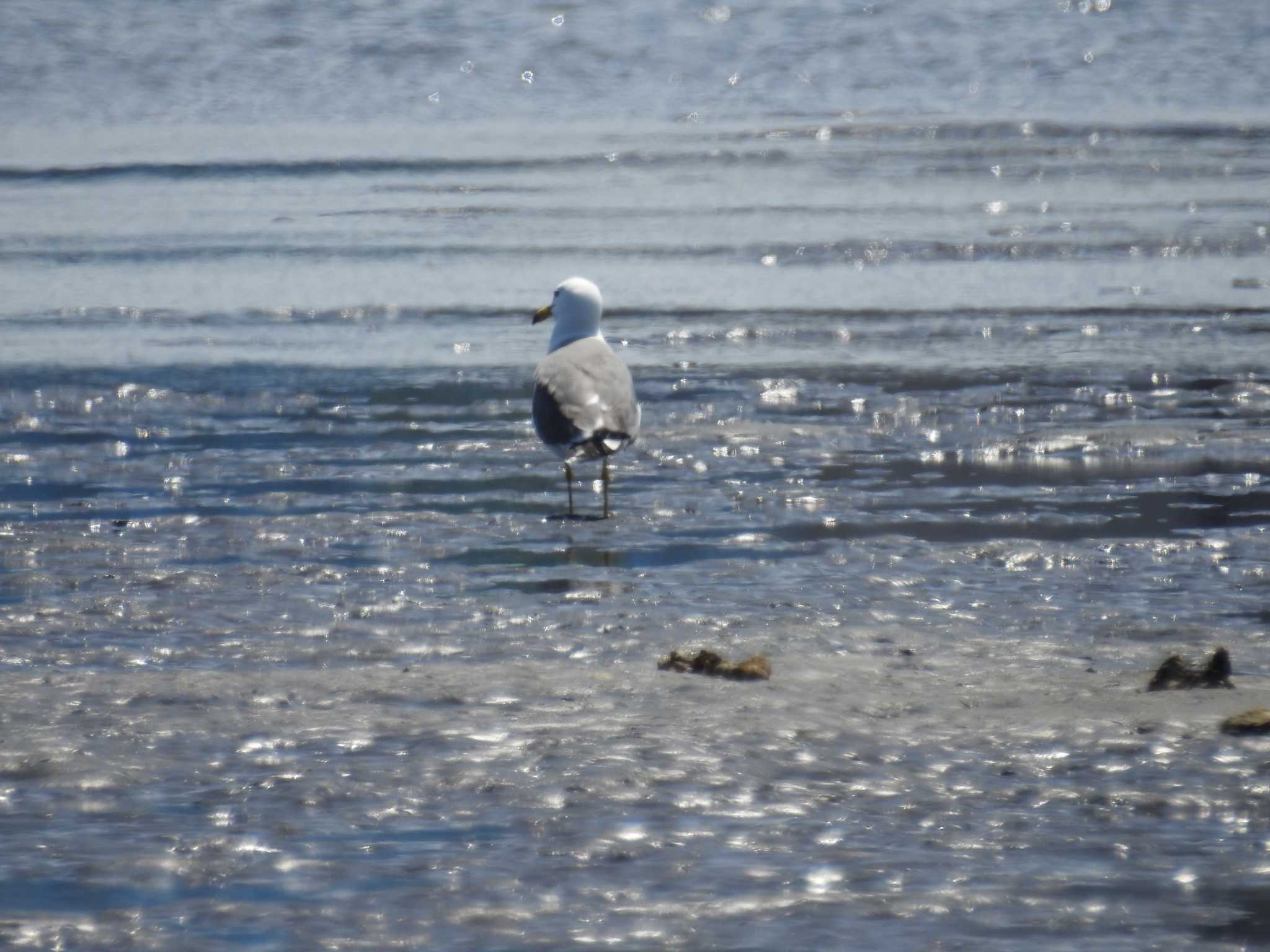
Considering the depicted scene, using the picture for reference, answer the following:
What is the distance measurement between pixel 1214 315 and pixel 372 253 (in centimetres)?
705

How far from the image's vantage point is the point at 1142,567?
21.7 ft

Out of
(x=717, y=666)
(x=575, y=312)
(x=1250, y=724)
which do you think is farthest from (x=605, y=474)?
(x=1250, y=724)

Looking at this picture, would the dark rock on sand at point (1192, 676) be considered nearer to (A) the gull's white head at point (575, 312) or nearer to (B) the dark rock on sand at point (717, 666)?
(B) the dark rock on sand at point (717, 666)

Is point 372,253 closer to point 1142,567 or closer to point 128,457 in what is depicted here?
point 128,457

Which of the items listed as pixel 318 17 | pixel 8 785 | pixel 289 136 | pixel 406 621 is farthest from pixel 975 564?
pixel 318 17

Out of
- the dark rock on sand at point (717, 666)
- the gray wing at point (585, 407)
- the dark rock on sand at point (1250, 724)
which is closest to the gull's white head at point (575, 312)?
the gray wing at point (585, 407)

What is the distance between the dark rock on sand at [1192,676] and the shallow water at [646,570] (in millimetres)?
63

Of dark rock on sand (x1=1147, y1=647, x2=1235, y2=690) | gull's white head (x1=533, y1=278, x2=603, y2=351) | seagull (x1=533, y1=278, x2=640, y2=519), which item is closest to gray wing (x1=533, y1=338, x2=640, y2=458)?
A: seagull (x1=533, y1=278, x2=640, y2=519)

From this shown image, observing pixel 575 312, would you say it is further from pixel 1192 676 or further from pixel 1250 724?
pixel 1250 724

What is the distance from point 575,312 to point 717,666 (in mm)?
4588

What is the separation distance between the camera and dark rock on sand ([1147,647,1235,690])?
4945mm

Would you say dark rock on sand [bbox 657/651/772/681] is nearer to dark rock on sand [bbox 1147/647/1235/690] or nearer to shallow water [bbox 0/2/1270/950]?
shallow water [bbox 0/2/1270/950]

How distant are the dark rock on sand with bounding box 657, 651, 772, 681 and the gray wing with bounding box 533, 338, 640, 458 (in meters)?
2.74

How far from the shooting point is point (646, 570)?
6.89 meters
